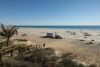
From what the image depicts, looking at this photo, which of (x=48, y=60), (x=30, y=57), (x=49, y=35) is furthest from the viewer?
(x=49, y=35)

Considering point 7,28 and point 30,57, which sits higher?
point 7,28

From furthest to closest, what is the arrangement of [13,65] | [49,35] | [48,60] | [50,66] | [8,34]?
[49,35]
[8,34]
[48,60]
[50,66]
[13,65]

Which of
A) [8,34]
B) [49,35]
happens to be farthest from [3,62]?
[49,35]

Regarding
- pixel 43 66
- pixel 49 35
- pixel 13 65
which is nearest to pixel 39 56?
pixel 43 66

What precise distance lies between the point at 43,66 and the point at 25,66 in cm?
127

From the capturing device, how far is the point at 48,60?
11594mm

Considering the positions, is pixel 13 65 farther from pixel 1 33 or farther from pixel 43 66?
pixel 1 33

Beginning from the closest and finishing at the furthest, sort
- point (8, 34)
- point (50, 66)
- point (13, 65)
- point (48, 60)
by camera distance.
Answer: point (13, 65) → point (50, 66) → point (48, 60) → point (8, 34)

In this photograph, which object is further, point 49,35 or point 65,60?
point 49,35

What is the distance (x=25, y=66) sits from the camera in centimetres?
982

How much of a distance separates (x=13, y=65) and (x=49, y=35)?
90.9ft

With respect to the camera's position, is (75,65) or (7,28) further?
(7,28)

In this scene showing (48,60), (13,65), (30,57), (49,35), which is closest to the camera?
(13,65)

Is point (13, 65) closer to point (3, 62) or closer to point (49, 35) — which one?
point (3, 62)
